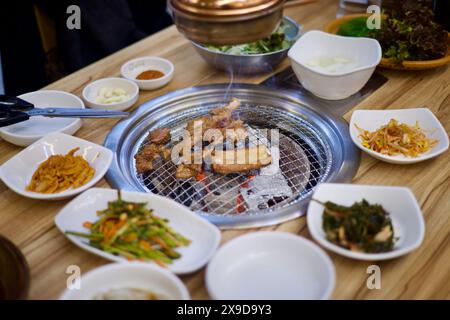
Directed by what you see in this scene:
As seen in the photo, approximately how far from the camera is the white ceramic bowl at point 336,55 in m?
2.62

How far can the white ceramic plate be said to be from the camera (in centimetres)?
179

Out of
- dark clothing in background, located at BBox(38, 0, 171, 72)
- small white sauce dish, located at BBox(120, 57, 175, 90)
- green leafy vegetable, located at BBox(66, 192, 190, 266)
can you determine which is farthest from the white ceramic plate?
dark clothing in background, located at BBox(38, 0, 171, 72)

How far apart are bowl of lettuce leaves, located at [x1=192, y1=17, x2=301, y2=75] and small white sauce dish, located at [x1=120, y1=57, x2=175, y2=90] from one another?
9.4 inches

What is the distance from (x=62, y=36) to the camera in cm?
397

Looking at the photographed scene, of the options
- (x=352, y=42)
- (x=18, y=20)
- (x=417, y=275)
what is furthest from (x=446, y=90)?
(x=18, y=20)

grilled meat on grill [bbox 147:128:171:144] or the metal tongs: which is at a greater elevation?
the metal tongs

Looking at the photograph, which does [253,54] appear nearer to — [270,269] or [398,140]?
[398,140]

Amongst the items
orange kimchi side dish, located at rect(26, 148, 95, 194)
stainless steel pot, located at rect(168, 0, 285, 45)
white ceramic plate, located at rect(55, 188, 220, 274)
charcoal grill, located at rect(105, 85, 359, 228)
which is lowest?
charcoal grill, located at rect(105, 85, 359, 228)

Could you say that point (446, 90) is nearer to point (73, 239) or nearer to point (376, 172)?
point (376, 172)

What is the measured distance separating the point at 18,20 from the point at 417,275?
3.61 meters

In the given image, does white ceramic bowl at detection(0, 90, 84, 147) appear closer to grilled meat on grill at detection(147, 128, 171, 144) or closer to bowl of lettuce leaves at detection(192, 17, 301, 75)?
grilled meat on grill at detection(147, 128, 171, 144)

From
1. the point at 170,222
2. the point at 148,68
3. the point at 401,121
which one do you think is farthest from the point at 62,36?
the point at 401,121

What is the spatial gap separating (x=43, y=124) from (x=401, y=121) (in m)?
1.97

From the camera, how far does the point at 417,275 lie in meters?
1.78
